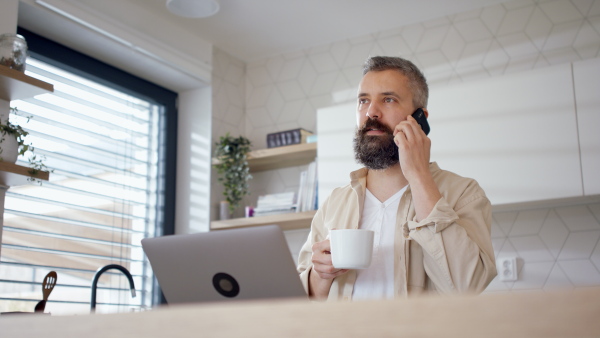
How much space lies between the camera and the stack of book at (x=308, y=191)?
11.1 feet

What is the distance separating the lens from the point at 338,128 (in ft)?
10.7

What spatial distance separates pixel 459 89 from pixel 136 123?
1.83m

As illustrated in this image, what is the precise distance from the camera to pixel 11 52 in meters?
2.42

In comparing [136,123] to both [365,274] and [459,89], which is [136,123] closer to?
[459,89]

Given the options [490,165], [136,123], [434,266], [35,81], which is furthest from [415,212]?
[136,123]

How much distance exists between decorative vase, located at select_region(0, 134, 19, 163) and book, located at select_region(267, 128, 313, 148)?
1.58m

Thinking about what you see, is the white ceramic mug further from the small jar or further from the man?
the small jar

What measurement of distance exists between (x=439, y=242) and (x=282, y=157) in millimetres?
2113

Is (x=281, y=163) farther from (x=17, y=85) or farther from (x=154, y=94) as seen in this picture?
(x=17, y=85)

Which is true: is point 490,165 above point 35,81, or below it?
below

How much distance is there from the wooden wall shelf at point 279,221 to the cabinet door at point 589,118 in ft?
4.33

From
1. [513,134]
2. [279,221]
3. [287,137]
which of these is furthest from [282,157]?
[513,134]

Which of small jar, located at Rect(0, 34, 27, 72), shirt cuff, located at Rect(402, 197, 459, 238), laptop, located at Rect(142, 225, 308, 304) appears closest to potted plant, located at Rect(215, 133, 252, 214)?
small jar, located at Rect(0, 34, 27, 72)

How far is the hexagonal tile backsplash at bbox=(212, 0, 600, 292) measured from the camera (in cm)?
293
